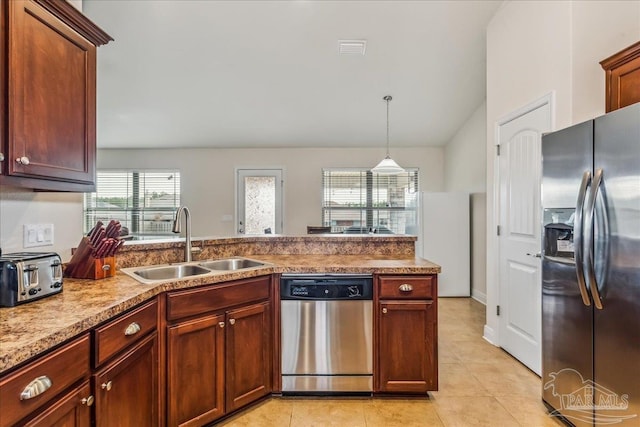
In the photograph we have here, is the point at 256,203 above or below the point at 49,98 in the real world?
below

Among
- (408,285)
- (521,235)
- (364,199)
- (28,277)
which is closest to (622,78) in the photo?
(521,235)

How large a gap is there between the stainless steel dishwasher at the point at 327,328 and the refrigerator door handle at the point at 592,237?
1113 mm

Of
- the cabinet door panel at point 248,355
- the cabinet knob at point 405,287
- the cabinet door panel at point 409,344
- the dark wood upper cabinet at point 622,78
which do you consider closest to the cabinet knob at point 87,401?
the cabinet door panel at point 248,355

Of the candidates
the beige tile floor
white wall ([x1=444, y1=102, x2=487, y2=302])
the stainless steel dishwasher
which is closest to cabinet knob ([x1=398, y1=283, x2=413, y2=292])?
the stainless steel dishwasher

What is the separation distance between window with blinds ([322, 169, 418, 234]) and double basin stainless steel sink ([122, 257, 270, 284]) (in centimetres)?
384

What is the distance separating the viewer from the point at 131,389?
54.3 inches

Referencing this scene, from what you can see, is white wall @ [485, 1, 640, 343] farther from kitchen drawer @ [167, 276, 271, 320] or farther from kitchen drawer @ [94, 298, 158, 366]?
kitchen drawer @ [94, 298, 158, 366]

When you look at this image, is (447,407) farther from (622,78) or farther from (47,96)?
(47,96)

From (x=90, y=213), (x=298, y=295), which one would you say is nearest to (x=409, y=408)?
(x=298, y=295)

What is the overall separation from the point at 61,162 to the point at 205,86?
3168 mm

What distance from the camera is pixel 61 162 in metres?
1.47

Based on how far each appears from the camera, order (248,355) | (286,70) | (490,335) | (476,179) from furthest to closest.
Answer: (476,179) < (286,70) < (490,335) < (248,355)

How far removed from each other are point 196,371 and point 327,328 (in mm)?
799

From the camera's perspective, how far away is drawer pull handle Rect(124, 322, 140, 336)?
1.35m
